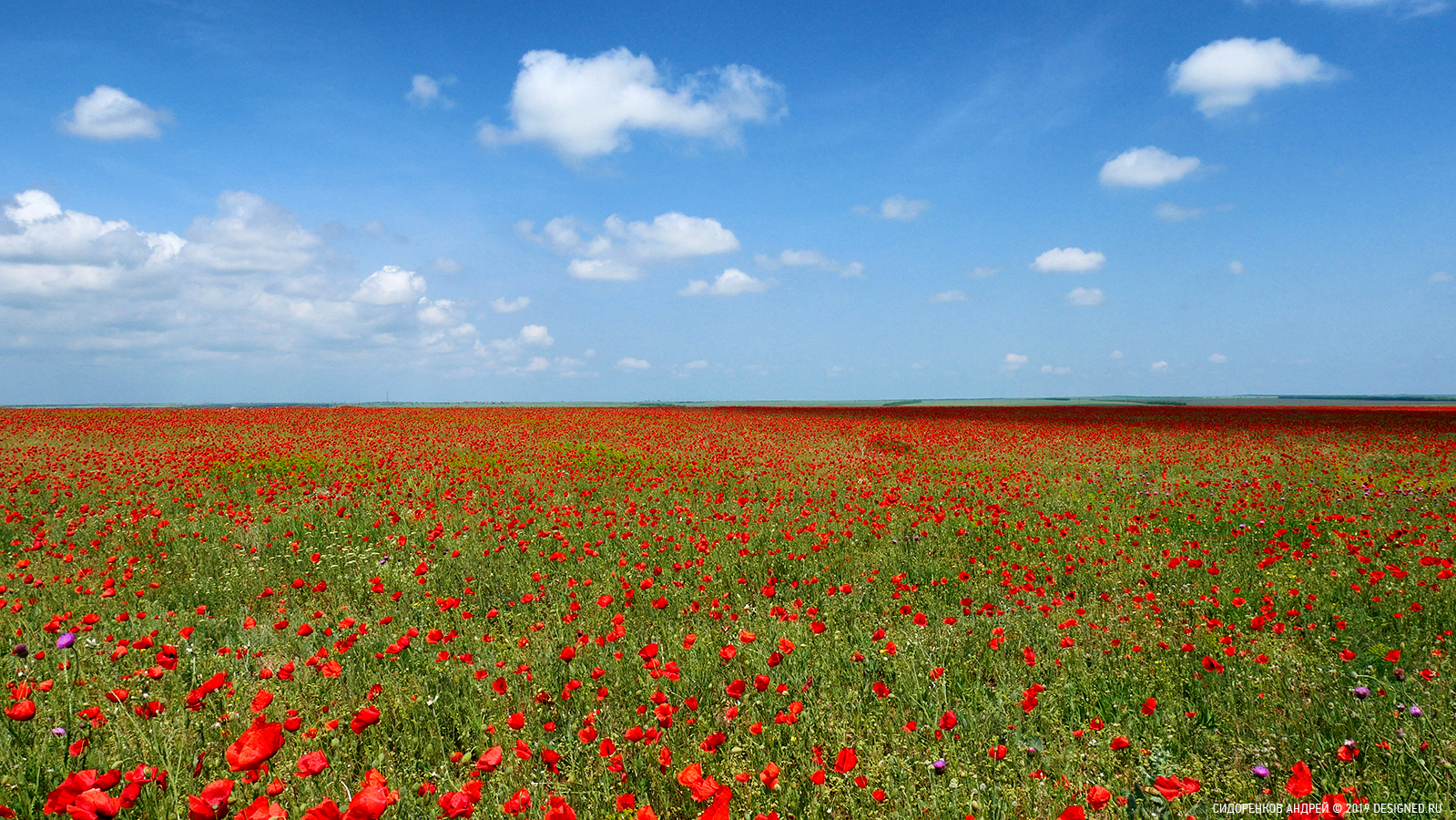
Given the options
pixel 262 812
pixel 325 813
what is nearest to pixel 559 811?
pixel 325 813

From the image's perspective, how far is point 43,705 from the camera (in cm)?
342

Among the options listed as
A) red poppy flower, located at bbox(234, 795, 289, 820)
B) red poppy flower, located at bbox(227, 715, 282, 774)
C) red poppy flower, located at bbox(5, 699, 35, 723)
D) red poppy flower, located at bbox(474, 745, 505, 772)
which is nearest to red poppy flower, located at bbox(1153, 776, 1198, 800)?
Answer: red poppy flower, located at bbox(474, 745, 505, 772)

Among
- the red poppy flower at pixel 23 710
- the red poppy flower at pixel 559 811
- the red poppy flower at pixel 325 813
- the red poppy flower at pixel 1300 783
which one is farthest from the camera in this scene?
the red poppy flower at pixel 23 710

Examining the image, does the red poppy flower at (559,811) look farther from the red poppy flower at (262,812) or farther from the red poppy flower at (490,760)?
the red poppy flower at (262,812)

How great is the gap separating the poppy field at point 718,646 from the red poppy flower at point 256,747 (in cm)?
1

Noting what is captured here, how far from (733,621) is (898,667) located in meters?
1.46

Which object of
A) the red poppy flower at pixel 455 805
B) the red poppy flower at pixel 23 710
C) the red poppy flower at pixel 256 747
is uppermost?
the red poppy flower at pixel 256 747

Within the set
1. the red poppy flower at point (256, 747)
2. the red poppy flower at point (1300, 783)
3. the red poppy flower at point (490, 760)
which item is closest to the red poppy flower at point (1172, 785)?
the red poppy flower at point (1300, 783)

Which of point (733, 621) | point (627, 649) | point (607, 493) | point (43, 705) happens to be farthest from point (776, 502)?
point (43, 705)

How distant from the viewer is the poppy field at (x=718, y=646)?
114 inches

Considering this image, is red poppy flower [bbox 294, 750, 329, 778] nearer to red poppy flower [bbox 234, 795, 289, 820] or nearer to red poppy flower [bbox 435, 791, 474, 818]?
red poppy flower [bbox 234, 795, 289, 820]

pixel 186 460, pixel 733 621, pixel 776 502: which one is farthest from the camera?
pixel 186 460

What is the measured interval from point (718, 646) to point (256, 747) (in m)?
2.82

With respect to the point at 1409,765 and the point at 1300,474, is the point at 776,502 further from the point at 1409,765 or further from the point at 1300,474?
the point at 1300,474
